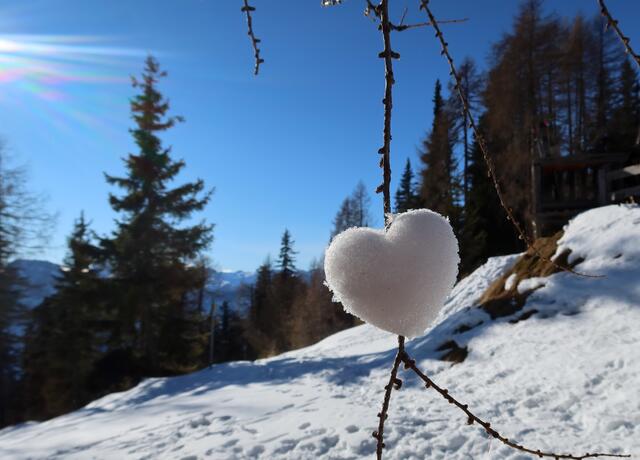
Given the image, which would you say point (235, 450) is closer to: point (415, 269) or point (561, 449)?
point (561, 449)

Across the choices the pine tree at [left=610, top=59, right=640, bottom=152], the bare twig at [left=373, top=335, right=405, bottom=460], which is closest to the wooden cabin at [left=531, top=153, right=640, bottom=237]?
the pine tree at [left=610, top=59, right=640, bottom=152]

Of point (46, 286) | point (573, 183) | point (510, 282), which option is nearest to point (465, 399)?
point (510, 282)

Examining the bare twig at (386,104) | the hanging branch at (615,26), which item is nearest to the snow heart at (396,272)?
the bare twig at (386,104)

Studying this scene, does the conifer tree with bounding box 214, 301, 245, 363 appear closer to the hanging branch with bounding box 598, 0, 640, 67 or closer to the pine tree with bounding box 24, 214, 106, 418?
the pine tree with bounding box 24, 214, 106, 418

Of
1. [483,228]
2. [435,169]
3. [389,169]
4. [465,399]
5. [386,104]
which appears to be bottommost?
[465,399]

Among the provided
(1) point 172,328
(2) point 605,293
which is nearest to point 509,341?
(2) point 605,293

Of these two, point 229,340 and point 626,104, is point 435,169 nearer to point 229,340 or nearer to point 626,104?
point 626,104
